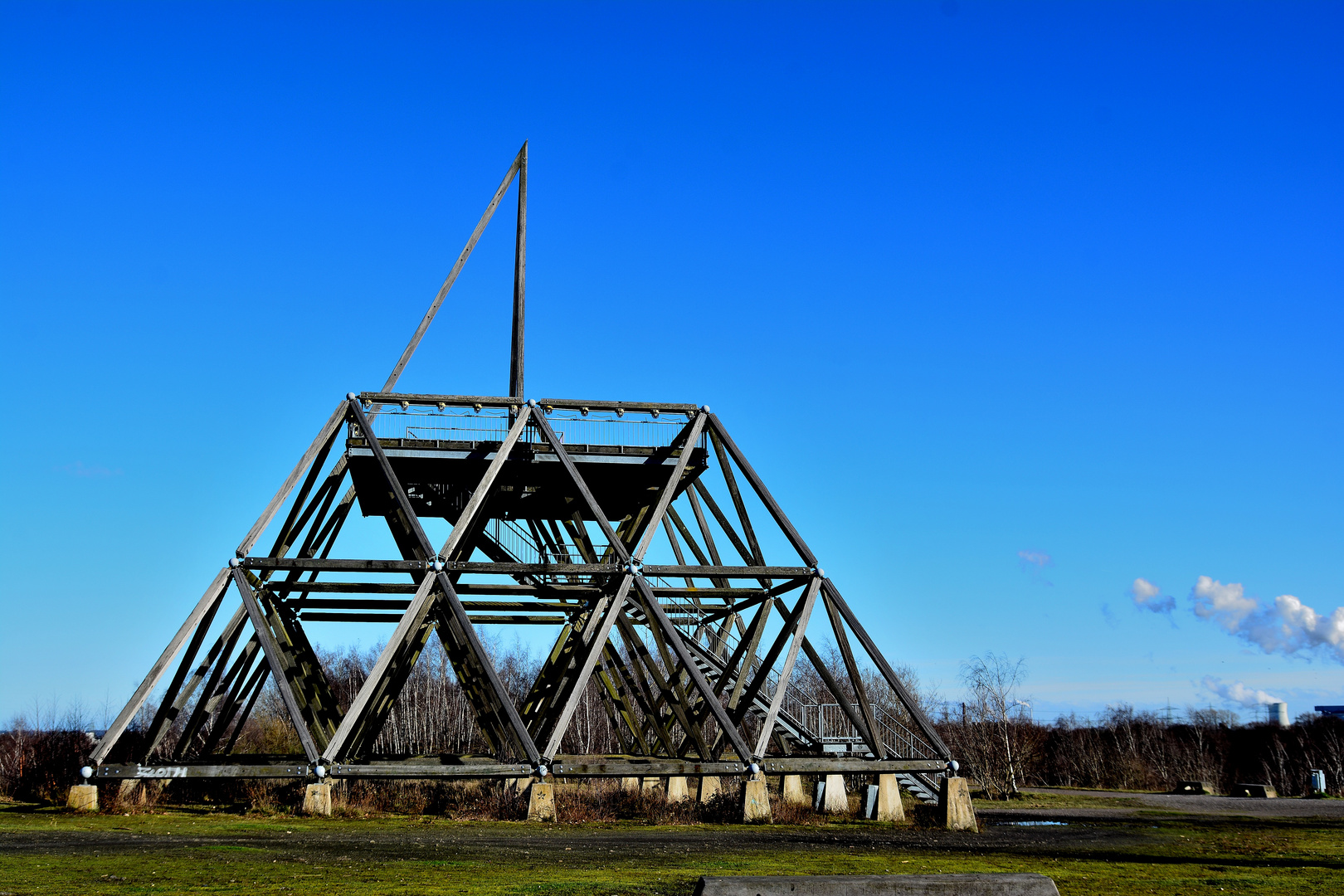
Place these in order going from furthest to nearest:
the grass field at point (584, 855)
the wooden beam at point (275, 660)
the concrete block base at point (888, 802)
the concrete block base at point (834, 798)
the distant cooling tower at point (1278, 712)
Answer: the distant cooling tower at point (1278, 712), the concrete block base at point (834, 798), the concrete block base at point (888, 802), the wooden beam at point (275, 660), the grass field at point (584, 855)

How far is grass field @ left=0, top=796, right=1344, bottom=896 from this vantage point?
44.0 ft

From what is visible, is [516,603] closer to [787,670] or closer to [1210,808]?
[787,670]

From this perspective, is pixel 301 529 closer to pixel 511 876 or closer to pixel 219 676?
pixel 219 676

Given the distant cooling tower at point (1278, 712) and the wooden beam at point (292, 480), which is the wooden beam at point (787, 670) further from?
the distant cooling tower at point (1278, 712)

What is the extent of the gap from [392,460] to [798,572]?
381 inches

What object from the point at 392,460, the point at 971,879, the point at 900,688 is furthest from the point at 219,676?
the point at 971,879

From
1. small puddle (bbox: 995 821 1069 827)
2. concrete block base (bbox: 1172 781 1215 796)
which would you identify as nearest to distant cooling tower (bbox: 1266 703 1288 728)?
concrete block base (bbox: 1172 781 1215 796)

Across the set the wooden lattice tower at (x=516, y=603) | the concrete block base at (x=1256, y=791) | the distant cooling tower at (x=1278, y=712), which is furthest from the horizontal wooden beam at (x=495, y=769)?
the distant cooling tower at (x=1278, y=712)

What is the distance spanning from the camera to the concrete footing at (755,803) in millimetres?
24703

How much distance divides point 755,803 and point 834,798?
5474 millimetres

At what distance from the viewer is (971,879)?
10.3m

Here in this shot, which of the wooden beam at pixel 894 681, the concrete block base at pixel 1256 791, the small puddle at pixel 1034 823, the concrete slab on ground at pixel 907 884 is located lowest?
the concrete block base at pixel 1256 791

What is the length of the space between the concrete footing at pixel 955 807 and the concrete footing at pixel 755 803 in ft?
12.9

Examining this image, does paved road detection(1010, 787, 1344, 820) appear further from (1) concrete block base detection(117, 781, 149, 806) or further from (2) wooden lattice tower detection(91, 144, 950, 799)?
(1) concrete block base detection(117, 781, 149, 806)
